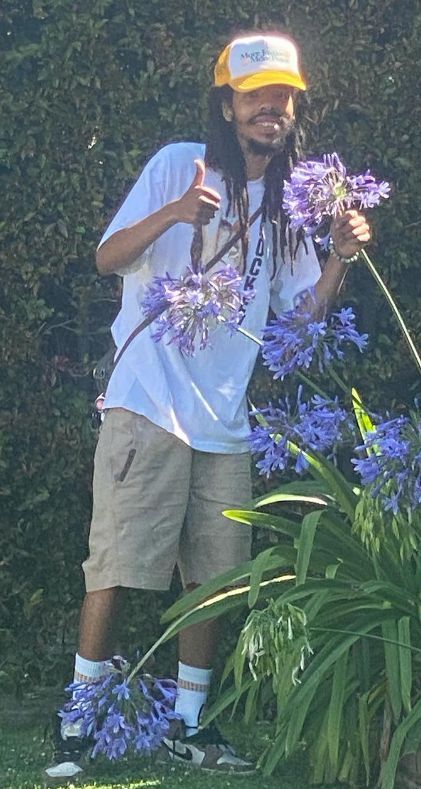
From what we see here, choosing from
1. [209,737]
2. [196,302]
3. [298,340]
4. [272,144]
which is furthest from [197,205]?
[209,737]

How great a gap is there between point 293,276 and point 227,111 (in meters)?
0.55

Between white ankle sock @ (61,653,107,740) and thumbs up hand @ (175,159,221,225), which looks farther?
white ankle sock @ (61,653,107,740)

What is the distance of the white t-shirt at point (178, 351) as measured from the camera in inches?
161

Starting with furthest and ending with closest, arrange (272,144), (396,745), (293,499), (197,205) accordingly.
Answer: (272,144)
(293,499)
(197,205)
(396,745)

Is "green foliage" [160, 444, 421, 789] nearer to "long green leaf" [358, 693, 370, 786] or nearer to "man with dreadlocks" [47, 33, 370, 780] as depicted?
"long green leaf" [358, 693, 370, 786]

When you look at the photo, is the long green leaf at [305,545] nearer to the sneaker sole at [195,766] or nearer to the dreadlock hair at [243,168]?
the sneaker sole at [195,766]

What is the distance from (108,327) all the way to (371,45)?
4.49ft

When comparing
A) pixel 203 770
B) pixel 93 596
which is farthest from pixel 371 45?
pixel 203 770

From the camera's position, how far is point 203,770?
161 inches

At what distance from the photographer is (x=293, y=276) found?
4.39 m

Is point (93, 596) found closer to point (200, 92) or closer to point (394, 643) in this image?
point (394, 643)

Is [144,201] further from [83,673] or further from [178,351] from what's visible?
[83,673]

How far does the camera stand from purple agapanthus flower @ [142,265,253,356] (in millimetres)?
3523

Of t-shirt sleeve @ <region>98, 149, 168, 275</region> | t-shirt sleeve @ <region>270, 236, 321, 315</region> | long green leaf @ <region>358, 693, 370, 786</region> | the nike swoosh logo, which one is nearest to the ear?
t-shirt sleeve @ <region>98, 149, 168, 275</region>
